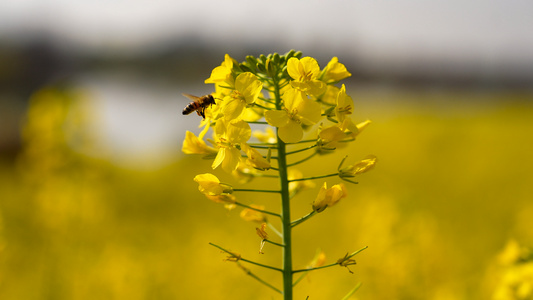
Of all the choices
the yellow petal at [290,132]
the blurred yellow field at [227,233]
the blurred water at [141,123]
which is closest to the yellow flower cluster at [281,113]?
the yellow petal at [290,132]

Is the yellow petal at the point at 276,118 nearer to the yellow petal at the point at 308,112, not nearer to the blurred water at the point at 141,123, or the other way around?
the yellow petal at the point at 308,112

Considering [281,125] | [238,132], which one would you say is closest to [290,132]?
[281,125]

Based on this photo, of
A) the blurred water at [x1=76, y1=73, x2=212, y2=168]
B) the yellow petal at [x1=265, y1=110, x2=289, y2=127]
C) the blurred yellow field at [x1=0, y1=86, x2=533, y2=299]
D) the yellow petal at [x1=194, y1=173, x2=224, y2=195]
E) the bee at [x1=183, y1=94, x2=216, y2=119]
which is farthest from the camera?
the blurred water at [x1=76, y1=73, x2=212, y2=168]

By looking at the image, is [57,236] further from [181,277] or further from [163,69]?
[163,69]

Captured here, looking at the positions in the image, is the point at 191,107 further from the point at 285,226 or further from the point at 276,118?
the point at 285,226

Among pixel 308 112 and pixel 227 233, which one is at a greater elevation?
pixel 308 112

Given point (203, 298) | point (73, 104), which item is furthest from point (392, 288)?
point (73, 104)

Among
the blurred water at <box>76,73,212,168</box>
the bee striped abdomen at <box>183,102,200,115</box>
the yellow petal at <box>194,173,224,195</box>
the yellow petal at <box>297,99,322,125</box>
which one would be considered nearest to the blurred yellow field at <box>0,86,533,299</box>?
the blurred water at <box>76,73,212,168</box>

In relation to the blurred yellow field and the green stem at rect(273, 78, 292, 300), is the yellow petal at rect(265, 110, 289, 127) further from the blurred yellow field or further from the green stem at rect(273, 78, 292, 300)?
the blurred yellow field

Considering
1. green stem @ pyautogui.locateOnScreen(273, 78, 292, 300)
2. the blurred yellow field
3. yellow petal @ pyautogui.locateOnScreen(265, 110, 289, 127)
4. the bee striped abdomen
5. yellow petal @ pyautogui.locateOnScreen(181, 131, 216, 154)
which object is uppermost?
yellow petal @ pyautogui.locateOnScreen(265, 110, 289, 127)

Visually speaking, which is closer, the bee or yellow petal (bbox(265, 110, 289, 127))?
yellow petal (bbox(265, 110, 289, 127))
